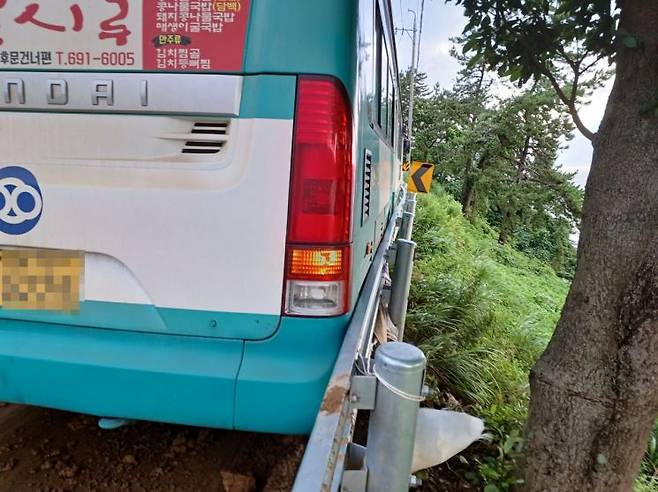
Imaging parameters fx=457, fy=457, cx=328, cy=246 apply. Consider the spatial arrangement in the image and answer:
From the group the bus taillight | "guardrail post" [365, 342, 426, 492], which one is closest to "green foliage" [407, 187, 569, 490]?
"guardrail post" [365, 342, 426, 492]

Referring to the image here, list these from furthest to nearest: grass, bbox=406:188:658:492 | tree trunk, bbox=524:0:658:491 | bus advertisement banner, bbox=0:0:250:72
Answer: grass, bbox=406:188:658:492 → tree trunk, bbox=524:0:658:491 → bus advertisement banner, bbox=0:0:250:72

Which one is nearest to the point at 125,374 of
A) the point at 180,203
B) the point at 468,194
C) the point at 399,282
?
the point at 180,203

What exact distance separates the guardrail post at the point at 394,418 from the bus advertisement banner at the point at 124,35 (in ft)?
3.48

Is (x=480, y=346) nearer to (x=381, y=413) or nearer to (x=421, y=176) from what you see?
(x=381, y=413)

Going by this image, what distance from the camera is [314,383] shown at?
157 cm

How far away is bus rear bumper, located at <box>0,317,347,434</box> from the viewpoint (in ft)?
5.16

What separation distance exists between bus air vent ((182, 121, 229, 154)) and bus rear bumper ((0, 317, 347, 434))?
65cm

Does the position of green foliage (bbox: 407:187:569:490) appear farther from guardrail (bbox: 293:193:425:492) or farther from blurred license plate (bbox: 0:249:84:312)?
blurred license plate (bbox: 0:249:84:312)

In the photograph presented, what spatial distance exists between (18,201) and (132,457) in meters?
1.27

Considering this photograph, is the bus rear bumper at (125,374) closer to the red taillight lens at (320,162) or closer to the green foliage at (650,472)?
the red taillight lens at (320,162)

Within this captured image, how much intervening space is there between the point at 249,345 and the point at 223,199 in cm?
52

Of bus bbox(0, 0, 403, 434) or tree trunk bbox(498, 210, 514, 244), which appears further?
tree trunk bbox(498, 210, 514, 244)

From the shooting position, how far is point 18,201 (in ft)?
5.53

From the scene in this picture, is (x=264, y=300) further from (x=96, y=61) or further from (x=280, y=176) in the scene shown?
(x=96, y=61)
